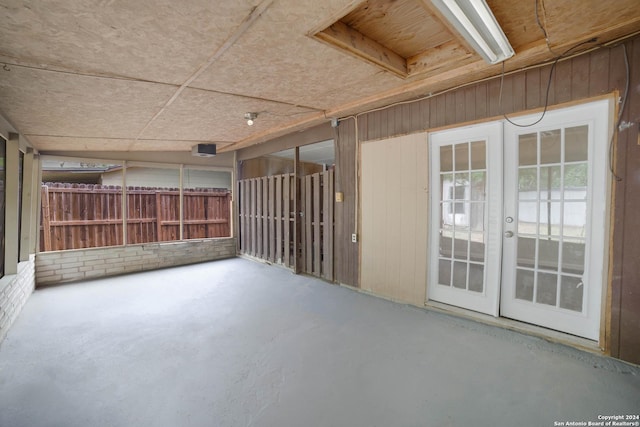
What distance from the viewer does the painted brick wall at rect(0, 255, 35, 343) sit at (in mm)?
2611

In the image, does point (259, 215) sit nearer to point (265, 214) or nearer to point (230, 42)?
point (265, 214)

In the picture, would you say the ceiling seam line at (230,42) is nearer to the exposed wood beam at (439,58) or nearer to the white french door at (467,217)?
the exposed wood beam at (439,58)

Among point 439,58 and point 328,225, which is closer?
point 439,58

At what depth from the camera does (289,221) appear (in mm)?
5023

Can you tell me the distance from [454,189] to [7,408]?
390 centimetres

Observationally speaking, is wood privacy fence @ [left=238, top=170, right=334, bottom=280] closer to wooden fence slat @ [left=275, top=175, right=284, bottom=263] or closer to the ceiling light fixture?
wooden fence slat @ [left=275, top=175, right=284, bottom=263]

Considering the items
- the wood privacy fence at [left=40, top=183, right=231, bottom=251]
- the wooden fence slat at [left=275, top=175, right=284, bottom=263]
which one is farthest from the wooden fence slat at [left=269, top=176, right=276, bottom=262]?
the wood privacy fence at [left=40, top=183, right=231, bottom=251]

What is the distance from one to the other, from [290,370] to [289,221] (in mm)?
3119

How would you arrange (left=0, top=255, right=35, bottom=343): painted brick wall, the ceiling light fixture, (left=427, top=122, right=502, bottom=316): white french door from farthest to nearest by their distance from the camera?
the ceiling light fixture < (left=427, top=122, right=502, bottom=316): white french door < (left=0, top=255, right=35, bottom=343): painted brick wall

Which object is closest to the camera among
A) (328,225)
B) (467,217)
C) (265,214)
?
(467,217)

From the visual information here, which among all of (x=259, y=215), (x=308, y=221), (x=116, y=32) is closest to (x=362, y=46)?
(x=116, y=32)

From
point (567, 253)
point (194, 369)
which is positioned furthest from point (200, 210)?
point (567, 253)

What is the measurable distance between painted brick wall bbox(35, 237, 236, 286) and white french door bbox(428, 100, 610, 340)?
4.55 metres

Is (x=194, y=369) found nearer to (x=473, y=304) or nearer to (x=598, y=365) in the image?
(x=473, y=304)
